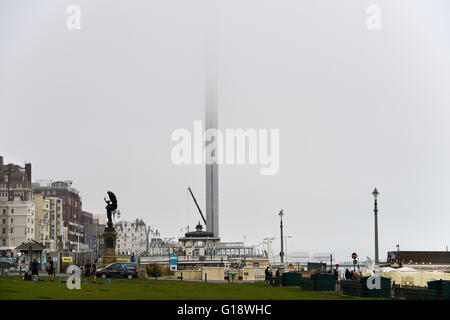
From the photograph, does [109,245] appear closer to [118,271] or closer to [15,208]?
[118,271]

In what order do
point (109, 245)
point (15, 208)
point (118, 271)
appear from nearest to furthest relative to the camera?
point (118, 271)
point (109, 245)
point (15, 208)

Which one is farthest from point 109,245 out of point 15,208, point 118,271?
point 15,208

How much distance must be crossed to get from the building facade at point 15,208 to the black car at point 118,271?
105096mm

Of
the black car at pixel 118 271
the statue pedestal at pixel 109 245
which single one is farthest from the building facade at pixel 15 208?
the black car at pixel 118 271

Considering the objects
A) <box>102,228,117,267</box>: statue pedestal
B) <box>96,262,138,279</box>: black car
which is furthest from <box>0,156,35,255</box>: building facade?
<box>96,262,138,279</box>: black car

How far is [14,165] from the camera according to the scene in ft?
603

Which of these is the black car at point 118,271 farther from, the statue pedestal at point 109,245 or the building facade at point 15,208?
the building facade at point 15,208

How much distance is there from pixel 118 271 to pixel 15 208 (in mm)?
116977

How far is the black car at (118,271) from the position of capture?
2527 inches

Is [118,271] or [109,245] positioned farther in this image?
[109,245]

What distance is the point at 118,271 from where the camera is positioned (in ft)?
212
